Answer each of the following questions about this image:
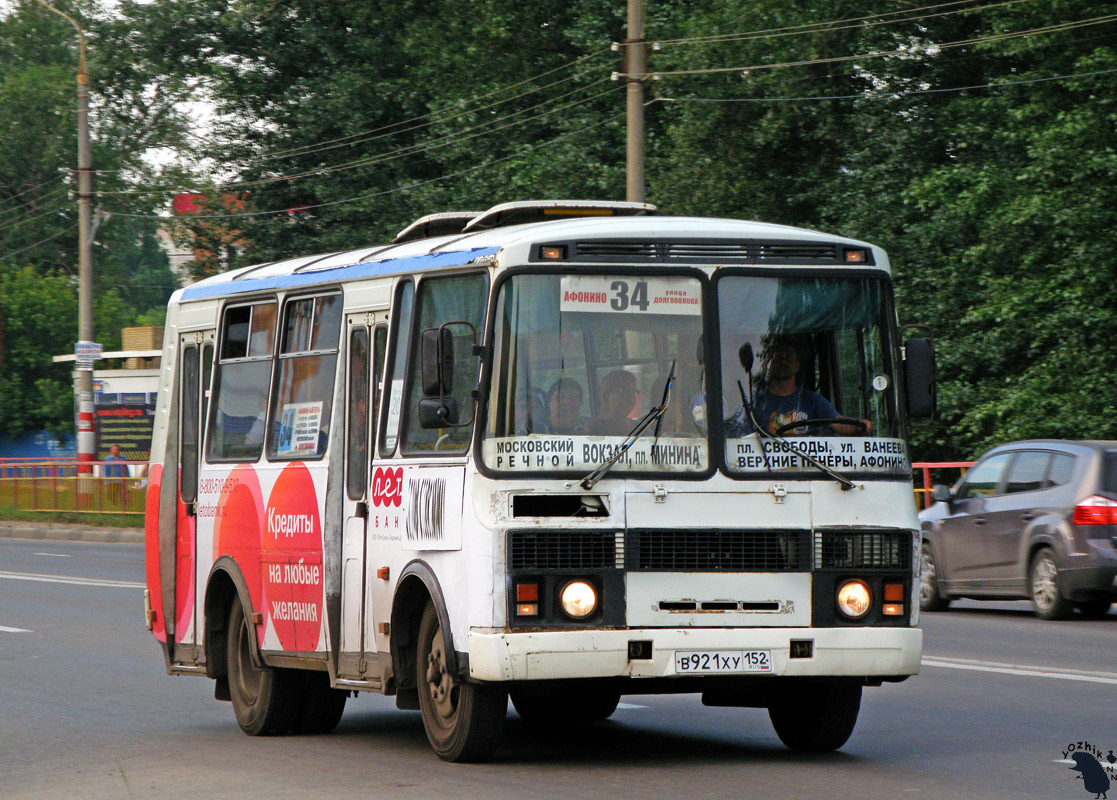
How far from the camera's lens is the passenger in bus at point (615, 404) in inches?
321

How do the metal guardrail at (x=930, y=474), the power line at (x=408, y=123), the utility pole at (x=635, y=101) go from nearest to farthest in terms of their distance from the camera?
1. the utility pole at (x=635, y=101)
2. the metal guardrail at (x=930, y=474)
3. the power line at (x=408, y=123)

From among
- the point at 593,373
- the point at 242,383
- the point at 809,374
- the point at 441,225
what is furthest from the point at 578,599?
the point at 242,383

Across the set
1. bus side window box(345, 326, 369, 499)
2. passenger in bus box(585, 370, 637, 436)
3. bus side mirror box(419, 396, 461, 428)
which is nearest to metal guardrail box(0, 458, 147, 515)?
bus side window box(345, 326, 369, 499)

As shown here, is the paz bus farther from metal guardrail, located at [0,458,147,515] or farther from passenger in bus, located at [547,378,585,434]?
metal guardrail, located at [0,458,147,515]

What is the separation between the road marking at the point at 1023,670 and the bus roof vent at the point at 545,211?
432 cm

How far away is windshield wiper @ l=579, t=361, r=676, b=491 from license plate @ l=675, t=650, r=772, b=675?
0.83m

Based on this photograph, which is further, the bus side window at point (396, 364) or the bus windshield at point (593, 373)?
the bus side window at point (396, 364)

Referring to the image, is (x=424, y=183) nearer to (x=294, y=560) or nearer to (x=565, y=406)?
(x=294, y=560)

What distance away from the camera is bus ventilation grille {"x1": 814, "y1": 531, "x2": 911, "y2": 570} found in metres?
8.27

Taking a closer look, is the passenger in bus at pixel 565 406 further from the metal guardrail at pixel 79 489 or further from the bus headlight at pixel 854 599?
the metal guardrail at pixel 79 489

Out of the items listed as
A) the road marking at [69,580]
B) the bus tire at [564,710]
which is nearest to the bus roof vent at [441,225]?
the bus tire at [564,710]

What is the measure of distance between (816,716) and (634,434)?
180cm

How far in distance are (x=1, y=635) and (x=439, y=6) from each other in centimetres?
2654

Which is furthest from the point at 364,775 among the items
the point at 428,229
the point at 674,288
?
the point at 428,229
